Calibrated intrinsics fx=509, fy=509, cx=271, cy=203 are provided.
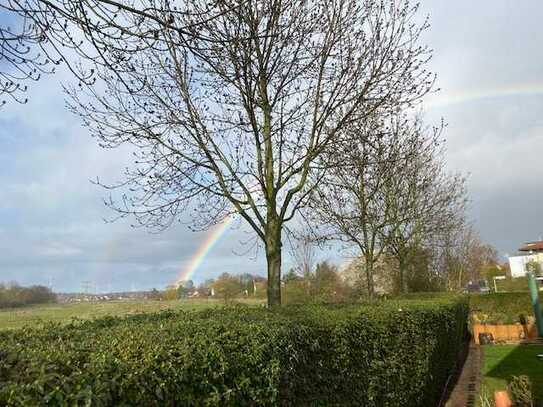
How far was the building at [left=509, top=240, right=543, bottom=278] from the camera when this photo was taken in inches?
2331

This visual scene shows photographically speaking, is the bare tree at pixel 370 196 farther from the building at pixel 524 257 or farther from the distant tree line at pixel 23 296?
the building at pixel 524 257

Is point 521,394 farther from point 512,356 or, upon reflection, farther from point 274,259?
point 512,356

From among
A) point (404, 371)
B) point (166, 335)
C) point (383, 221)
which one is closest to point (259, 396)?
point (166, 335)

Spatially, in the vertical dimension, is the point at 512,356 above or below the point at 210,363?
below

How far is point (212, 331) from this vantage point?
3.31 metres

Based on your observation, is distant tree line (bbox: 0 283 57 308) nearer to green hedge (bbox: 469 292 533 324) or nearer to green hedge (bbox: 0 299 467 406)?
green hedge (bbox: 0 299 467 406)

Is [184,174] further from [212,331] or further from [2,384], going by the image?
[2,384]

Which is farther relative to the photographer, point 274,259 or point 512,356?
point 512,356

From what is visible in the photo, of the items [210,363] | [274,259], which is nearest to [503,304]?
[274,259]

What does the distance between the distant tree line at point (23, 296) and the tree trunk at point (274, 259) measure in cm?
328

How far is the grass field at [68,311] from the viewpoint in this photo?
5.07 meters

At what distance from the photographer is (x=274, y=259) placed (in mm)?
8453

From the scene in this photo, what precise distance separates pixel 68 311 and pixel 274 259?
133 inches

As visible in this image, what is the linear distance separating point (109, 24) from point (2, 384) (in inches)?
114
